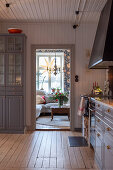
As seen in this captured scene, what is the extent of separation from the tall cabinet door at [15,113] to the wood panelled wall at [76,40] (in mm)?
407

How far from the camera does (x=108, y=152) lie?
274 cm

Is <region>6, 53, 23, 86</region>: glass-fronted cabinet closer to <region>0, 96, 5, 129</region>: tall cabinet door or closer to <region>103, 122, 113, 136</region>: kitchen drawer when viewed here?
<region>0, 96, 5, 129</region>: tall cabinet door

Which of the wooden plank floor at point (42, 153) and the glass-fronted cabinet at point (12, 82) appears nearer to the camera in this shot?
the wooden plank floor at point (42, 153)

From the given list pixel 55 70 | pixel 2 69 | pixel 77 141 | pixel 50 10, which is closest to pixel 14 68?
pixel 2 69

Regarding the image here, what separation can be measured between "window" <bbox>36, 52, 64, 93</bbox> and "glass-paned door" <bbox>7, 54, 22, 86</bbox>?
450 centimetres

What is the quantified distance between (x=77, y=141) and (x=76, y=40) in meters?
2.72

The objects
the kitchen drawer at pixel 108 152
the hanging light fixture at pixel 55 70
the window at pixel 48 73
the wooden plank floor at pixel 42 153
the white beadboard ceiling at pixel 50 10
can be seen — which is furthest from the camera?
the window at pixel 48 73

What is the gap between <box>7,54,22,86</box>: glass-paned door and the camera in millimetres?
5750

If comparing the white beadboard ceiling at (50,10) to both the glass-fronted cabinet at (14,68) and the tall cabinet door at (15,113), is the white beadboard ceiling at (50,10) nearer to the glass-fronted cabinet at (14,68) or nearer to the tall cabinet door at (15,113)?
the glass-fronted cabinet at (14,68)

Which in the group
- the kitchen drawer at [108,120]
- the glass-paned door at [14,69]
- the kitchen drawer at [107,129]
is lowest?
the kitchen drawer at [107,129]

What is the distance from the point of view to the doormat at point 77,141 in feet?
15.5

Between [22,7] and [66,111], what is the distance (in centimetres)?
386

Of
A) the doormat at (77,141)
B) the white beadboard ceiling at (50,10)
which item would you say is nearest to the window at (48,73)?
the white beadboard ceiling at (50,10)

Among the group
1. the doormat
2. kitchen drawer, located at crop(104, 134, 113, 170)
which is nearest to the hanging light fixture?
the doormat
